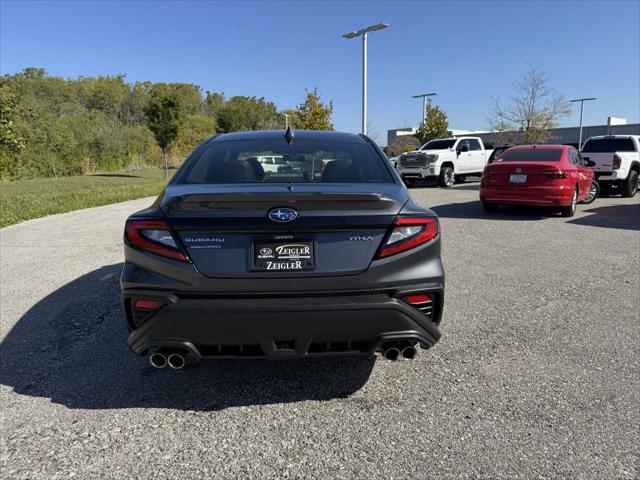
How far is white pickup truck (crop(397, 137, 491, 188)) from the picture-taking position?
62.4 feet

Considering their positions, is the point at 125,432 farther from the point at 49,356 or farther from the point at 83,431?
the point at 49,356

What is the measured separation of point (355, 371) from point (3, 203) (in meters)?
13.0

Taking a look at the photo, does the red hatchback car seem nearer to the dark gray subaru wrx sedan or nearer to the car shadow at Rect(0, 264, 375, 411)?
the car shadow at Rect(0, 264, 375, 411)

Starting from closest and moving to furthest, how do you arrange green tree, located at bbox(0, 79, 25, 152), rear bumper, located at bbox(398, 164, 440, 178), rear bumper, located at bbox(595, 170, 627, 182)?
rear bumper, located at bbox(595, 170, 627, 182), green tree, located at bbox(0, 79, 25, 152), rear bumper, located at bbox(398, 164, 440, 178)

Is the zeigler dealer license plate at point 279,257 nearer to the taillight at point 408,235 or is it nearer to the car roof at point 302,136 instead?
the taillight at point 408,235

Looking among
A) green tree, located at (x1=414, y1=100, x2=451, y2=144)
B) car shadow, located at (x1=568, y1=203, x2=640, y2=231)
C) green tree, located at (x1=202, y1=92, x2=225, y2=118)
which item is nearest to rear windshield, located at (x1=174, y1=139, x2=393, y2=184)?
car shadow, located at (x1=568, y1=203, x2=640, y2=231)

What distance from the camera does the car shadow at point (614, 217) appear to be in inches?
384

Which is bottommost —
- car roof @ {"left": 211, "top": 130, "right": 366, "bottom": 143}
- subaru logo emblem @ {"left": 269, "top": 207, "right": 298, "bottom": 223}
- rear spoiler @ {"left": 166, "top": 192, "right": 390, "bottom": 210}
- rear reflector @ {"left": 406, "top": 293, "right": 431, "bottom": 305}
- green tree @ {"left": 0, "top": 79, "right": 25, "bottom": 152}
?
rear reflector @ {"left": 406, "top": 293, "right": 431, "bottom": 305}

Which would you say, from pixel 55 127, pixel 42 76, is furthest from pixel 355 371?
pixel 42 76

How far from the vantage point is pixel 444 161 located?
19.5 metres

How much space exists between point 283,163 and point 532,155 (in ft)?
30.1

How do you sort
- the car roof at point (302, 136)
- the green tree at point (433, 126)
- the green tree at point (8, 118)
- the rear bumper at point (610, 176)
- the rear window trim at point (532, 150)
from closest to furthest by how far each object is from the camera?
the car roof at point (302, 136), the rear window trim at point (532, 150), the rear bumper at point (610, 176), the green tree at point (8, 118), the green tree at point (433, 126)

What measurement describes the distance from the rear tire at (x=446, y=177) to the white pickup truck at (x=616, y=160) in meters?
5.21

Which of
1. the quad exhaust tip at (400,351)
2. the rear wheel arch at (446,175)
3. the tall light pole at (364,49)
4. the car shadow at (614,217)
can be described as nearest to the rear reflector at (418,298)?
the quad exhaust tip at (400,351)
